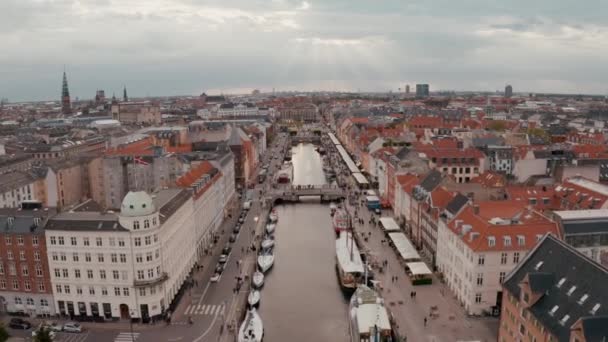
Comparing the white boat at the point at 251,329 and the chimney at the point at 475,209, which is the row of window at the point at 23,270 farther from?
the chimney at the point at 475,209

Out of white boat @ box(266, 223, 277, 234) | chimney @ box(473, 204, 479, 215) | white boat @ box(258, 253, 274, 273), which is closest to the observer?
chimney @ box(473, 204, 479, 215)

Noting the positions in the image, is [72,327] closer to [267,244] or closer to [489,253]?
[267,244]

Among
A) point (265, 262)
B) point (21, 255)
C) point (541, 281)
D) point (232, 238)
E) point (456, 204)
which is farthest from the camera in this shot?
point (232, 238)

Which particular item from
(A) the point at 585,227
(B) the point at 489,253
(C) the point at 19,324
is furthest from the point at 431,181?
(C) the point at 19,324

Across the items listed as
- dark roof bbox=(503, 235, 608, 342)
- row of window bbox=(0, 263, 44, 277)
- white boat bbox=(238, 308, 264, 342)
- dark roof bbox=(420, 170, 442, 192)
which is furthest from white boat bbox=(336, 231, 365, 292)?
row of window bbox=(0, 263, 44, 277)

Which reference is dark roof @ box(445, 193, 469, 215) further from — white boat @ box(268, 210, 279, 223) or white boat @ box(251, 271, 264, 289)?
white boat @ box(268, 210, 279, 223)

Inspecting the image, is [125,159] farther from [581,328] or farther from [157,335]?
[581,328]

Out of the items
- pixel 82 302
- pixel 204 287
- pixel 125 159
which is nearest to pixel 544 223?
pixel 204 287
